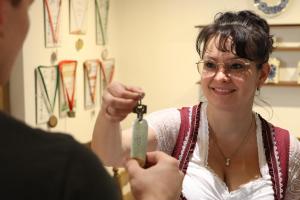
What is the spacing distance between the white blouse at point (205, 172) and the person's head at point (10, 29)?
0.95m

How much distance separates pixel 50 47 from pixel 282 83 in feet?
5.39

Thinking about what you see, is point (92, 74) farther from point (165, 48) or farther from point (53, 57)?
point (165, 48)

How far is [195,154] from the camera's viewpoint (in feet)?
4.75

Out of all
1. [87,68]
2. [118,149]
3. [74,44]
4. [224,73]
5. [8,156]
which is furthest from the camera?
[87,68]

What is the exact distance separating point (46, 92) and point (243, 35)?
1.21 m

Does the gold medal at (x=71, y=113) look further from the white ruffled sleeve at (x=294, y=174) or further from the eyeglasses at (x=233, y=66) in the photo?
the white ruffled sleeve at (x=294, y=174)

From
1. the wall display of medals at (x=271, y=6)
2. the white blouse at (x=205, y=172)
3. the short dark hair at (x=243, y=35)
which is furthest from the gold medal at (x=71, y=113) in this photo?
the wall display of medals at (x=271, y=6)

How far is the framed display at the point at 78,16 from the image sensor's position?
8.05ft

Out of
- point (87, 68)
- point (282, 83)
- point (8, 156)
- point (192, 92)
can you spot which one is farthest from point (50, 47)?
point (8, 156)

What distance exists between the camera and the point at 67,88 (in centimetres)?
242

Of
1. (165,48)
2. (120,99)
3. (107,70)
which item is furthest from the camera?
(165,48)

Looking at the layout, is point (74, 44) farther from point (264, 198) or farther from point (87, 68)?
point (264, 198)

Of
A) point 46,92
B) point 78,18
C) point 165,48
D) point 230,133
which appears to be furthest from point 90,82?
point 230,133

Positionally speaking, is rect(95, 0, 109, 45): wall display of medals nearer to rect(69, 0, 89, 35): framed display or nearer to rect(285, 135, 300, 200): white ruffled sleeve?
rect(69, 0, 89, 35): framed display
